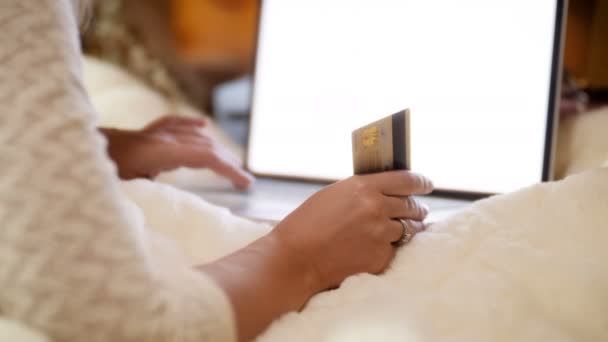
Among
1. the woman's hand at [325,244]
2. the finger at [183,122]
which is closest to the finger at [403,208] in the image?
the woman's hand at [325,244]

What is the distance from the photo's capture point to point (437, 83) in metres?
0.60

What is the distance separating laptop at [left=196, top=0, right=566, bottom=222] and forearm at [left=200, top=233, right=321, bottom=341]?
153mm

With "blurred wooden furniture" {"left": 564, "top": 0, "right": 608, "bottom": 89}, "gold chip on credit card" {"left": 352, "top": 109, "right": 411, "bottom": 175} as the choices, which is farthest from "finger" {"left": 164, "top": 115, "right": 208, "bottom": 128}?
"blurred wooden furniture" {"left": 564, "top": 0, "right": 608, "bottom": 89}

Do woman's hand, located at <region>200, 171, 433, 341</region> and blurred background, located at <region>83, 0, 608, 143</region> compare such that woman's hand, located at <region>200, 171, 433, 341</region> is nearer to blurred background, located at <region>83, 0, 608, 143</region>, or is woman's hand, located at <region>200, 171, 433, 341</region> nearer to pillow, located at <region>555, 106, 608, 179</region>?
pillow, located at <region>555, 106, 608, 179</region>

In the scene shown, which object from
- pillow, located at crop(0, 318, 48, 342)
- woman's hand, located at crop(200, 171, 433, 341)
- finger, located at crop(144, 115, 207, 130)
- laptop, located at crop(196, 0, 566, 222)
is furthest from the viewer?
finger, located at crop(144, 115, 207, 130)

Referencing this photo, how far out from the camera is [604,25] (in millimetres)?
870

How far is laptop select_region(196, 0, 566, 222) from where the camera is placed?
0.58 meters

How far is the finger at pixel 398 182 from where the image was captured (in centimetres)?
43

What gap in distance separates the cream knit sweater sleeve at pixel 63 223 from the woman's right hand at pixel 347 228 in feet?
0.37

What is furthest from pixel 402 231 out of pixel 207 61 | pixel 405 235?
pixel 207 61

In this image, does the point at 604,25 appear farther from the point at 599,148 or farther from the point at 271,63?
the point at 271,63

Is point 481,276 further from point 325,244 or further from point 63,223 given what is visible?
point 63,223

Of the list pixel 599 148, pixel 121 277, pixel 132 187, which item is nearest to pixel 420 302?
pixel 121 277

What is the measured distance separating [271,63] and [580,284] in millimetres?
552
